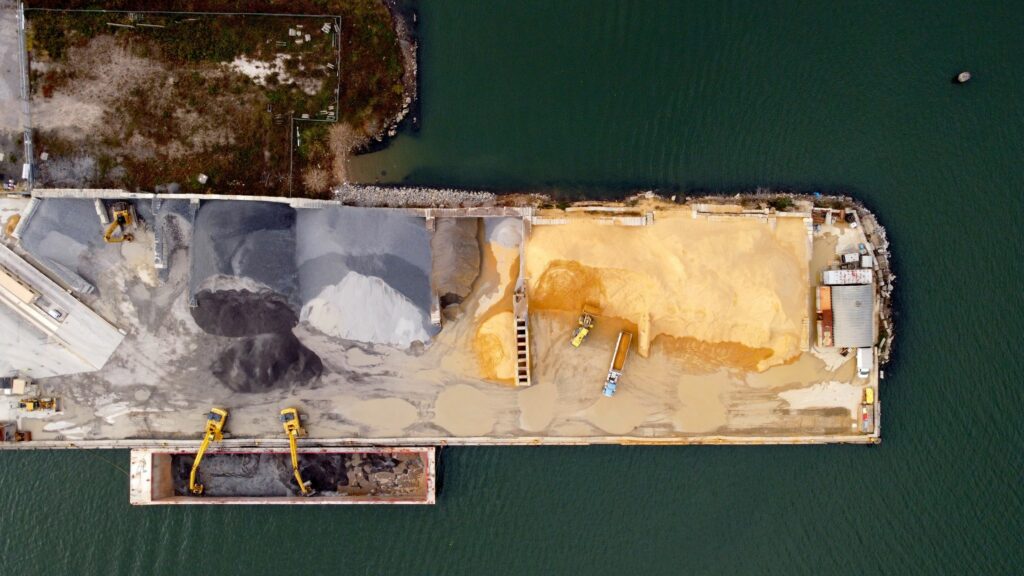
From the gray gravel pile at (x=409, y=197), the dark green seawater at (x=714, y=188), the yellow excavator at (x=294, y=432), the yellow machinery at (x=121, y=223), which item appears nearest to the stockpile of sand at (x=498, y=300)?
the gray gravel pile at (x=409, y=197)

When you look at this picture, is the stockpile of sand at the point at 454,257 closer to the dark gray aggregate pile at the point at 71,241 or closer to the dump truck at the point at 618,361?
the dump truck at the point at 618,361

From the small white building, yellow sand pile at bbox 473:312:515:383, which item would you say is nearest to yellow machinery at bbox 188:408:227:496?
yellow sand pile at bbox 473:312:515:383

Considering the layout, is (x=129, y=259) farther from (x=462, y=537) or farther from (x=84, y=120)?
(x=462, y=537)

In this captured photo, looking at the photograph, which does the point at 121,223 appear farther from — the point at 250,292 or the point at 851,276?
the point at 851,276

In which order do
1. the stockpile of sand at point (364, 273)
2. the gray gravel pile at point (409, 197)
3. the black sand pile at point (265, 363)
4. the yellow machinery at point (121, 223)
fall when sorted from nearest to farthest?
the yellow machinery at point (121, 223) → the stockpile of sand at point (364, 273) → the black sand pile at point (265, 363) → the gray gravel pile at point (409, 197)

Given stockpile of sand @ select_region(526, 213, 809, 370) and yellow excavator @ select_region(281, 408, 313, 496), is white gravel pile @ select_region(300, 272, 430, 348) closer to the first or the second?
yellow excavator @ select_region(281, 408, 313, 496)
